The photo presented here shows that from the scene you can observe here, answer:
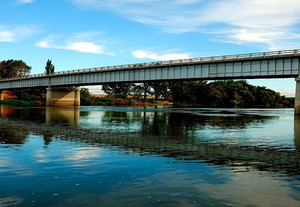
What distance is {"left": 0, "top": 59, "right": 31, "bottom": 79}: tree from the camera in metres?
180

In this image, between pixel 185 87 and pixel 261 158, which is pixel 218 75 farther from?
pixel 185 87

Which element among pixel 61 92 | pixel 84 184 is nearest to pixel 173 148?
pixel 84 184

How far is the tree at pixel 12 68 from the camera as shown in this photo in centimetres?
18000

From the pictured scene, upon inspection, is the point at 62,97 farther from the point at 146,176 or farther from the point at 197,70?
the point at 146,176

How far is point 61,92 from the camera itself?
122m

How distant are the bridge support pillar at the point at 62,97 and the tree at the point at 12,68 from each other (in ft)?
243

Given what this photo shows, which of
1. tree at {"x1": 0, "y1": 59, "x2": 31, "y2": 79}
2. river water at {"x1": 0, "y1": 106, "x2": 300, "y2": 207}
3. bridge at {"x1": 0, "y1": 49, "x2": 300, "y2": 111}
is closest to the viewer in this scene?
river water at {"x1": 0, "y1": 106, "x2": 300, "y2": 207}

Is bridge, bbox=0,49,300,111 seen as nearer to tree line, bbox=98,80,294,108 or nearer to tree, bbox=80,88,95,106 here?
tree, bbox=80,88,95,106

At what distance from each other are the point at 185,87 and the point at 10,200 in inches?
6385

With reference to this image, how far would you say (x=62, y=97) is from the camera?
121312mm

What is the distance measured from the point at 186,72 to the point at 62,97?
59017 mm

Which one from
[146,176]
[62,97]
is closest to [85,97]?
[62,97]

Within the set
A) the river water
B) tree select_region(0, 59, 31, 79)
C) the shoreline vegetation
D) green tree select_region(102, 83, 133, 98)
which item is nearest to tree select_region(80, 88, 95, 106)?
the shoreline vegetation

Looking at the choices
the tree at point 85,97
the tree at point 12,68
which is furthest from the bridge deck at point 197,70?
the tree at point 12,68
